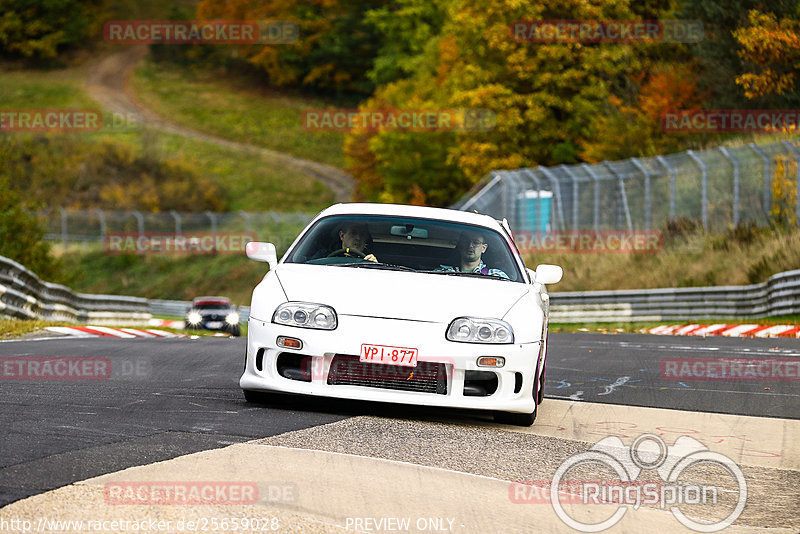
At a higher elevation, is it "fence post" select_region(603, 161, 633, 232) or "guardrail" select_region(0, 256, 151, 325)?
"fence post" select_region(603, 161, 633, 232)

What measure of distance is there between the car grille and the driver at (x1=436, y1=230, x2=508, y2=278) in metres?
1.42

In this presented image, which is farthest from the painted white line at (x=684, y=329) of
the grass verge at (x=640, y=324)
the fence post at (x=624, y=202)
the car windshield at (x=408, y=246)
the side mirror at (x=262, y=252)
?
the side mirror at (x=262, y=252)

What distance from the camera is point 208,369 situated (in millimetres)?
11305

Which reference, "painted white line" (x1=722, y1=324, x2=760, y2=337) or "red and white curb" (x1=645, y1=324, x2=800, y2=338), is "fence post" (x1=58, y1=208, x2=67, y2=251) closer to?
"red and white curb" (x1=645, y1=324, x2=800, y2=338)

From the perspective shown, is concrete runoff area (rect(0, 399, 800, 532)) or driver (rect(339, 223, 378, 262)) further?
driver (rect(339, 223, 378, 262))

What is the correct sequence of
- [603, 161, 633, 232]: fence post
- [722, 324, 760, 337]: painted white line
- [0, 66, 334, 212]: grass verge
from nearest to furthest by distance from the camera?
[722, 324, 760, 337]: painted white line
[603, 161, 633, 232]: fence post
[0, 66, 334, 212]: grass verge

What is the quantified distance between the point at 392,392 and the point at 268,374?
2.78ft

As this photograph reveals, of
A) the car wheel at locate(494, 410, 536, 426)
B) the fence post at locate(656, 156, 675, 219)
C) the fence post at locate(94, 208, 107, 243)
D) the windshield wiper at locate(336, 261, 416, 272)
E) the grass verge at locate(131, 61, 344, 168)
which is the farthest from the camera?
the grass verge at locate(131, 61, 344, 168)

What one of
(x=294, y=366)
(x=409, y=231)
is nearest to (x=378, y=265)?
(x=409, y=231)

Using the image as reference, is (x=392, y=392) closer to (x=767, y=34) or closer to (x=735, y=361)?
(x=735, y=361)

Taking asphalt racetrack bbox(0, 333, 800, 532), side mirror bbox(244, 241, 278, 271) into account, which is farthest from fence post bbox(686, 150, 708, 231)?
side mirror bbox(244, 241, 278, 271)

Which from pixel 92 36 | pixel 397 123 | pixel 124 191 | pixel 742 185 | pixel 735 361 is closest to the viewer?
pixel 735 361

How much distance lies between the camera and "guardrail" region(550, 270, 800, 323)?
2255 cm

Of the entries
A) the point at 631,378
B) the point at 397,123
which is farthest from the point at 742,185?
the point at 397,123
